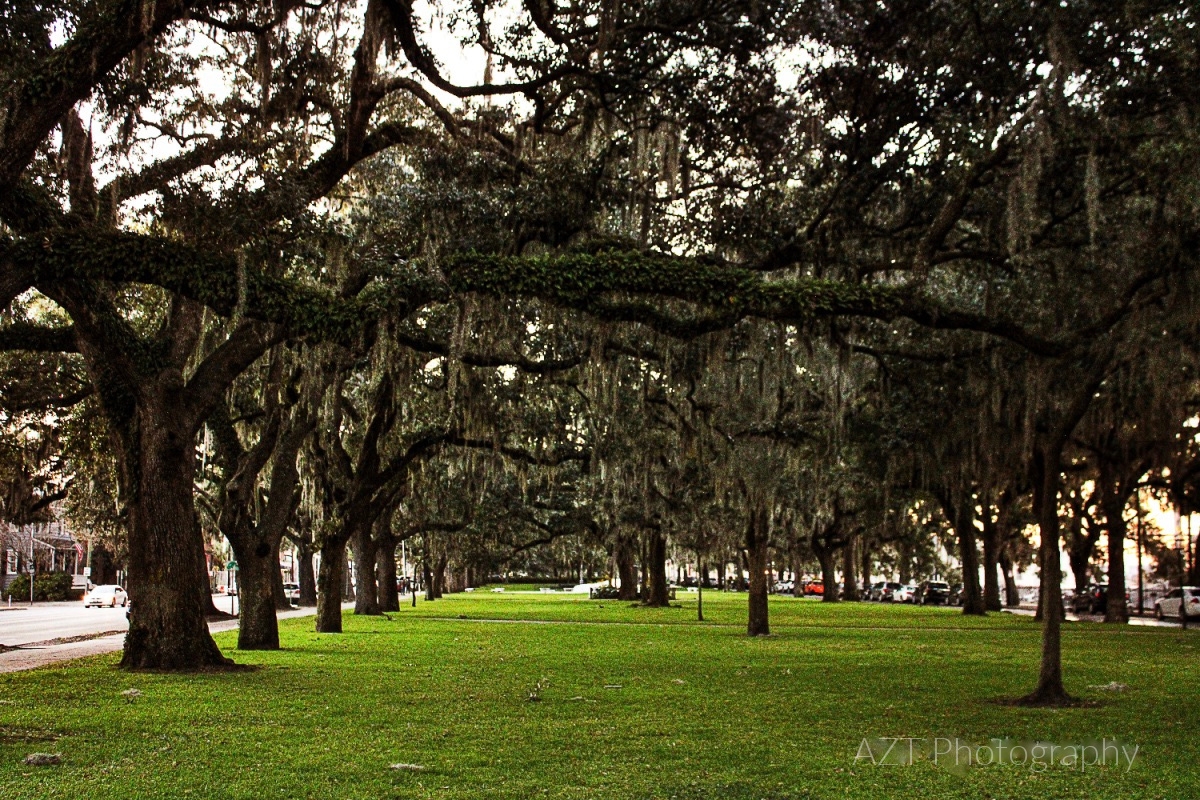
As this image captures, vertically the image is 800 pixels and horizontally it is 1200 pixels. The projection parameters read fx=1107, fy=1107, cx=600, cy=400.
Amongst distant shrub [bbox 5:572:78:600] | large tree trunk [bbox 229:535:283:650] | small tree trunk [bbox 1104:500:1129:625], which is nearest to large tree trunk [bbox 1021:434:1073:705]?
large tree trunk [bbox 229:535:283:650]

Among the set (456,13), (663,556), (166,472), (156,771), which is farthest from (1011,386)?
(663,556)

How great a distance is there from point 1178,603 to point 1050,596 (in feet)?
102

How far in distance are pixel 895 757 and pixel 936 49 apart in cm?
813

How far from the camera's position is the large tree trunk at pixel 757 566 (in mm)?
23609

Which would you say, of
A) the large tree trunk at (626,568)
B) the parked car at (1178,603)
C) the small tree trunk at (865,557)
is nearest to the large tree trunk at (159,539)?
the parked car at (1178,603)

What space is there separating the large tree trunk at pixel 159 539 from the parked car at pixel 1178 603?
29365 millimetres

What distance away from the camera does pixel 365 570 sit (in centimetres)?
3547

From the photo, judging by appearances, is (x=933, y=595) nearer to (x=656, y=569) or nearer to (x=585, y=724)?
(x=656, y=569)

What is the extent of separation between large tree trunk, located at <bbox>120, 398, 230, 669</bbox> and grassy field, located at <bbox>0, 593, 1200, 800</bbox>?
699 mm

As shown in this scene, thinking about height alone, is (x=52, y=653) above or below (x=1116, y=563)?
below

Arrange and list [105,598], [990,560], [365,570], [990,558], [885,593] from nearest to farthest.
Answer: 1. [365,570]
2. [990,558]
3. [990,560]
4. [105,598]
5. [885,593]

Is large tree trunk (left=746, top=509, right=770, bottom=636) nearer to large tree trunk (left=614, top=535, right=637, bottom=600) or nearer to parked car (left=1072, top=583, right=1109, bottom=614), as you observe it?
large tree trunk (left=614, top=535, right=637, bottom=600)

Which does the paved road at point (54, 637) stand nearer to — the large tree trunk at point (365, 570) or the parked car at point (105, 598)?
the large tree trunk at point (365, 570)

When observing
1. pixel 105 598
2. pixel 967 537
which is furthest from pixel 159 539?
pixel 105 598
